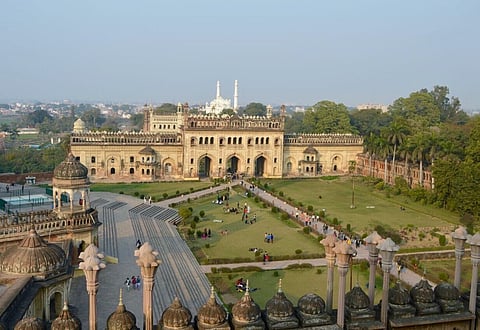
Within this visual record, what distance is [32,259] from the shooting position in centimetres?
1426

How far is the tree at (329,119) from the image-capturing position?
222ft

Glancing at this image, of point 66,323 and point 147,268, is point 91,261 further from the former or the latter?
point 66,323

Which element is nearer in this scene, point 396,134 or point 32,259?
point 32,259

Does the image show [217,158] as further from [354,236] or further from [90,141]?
[354,236]

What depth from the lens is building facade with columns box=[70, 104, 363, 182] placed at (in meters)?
50.0

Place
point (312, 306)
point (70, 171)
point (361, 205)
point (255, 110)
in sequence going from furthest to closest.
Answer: point (255, 110)
point (361, 205)
point (70, 171)
point (312, 306)

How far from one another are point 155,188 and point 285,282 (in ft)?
82.1

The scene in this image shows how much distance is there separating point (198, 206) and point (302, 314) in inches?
1120

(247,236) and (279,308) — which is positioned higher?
(279,308)

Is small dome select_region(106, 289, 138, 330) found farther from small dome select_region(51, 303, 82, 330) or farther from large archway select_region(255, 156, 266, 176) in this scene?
large archway select_region(255, 156, 266, 176)

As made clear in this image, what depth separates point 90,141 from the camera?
49562 mm

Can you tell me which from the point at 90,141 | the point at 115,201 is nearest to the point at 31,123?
the point at 90,141

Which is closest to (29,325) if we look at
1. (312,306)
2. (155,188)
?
(312,306)

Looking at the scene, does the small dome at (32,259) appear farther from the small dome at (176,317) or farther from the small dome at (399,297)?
the small dome at (399,297)
